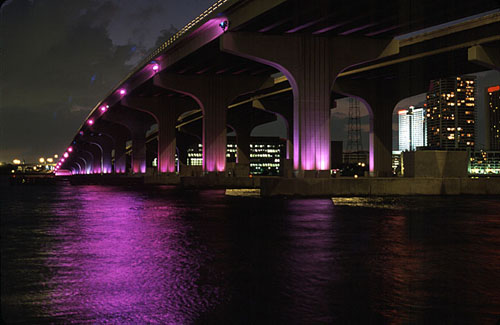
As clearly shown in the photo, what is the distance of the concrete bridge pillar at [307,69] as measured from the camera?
36.9 metres

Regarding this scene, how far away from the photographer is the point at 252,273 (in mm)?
9188

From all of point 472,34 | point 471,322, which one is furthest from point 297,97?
point 471,322

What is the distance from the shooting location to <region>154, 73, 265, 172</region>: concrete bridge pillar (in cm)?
5497

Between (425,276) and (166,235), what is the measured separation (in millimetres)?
7648

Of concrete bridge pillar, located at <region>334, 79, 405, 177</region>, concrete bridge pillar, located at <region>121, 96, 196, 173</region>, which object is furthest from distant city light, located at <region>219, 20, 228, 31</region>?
concrete bridge pillar, located at <region>121, 96, 196, 173</region>

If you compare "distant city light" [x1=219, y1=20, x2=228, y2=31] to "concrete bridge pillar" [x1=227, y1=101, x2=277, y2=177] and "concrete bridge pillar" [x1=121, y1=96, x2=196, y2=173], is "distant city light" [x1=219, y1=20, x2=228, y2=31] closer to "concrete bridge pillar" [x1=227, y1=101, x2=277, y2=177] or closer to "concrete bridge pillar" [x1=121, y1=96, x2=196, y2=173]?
"concrete bridge pillar" [x1=121, y1=96, x2=196, y2=173]

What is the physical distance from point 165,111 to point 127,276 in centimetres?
6429

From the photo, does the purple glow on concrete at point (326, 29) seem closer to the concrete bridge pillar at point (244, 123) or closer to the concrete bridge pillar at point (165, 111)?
the concrete bridge pillar at point (165, 111)

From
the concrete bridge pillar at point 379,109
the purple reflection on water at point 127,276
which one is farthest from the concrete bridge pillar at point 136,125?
the purple reflection on water at point 127,276

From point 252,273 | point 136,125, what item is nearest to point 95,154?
point 136,125

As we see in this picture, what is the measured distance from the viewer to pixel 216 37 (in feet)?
134

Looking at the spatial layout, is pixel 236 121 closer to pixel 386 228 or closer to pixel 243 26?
pixel 243 26

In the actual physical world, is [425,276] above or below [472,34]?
below

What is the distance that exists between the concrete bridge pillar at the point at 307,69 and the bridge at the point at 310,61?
69 millimetres
